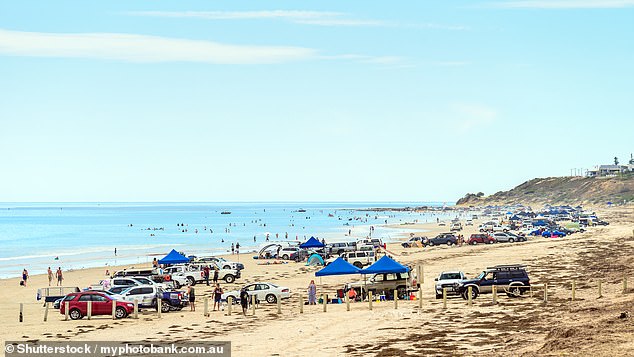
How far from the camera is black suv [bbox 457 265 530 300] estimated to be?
34281 mm

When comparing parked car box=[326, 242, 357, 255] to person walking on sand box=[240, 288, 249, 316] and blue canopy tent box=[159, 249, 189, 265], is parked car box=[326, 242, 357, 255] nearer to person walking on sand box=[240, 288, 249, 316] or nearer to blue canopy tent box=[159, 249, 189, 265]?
blue canopy tent box=[159, 249, 189, 265]

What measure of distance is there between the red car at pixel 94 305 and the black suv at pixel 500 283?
50.9 feet

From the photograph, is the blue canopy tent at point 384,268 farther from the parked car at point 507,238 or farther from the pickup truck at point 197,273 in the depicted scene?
the parked car at point 507,238

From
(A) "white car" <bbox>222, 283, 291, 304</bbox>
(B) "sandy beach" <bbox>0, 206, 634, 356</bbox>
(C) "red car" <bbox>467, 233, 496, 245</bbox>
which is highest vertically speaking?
(C) "red car" <bbox>467, 233, 496, 245</bbox>

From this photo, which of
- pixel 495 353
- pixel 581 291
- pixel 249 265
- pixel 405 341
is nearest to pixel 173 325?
pixel 405 341

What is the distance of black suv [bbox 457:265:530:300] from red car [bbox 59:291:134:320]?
15518 millimetres

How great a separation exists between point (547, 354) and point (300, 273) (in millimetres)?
37791

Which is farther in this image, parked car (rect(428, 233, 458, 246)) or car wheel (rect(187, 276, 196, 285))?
parked car (rect(428, 233, 458, 246))

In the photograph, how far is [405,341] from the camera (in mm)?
23844

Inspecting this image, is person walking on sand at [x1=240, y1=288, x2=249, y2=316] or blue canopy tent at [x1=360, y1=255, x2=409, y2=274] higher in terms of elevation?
blue canopy tent at [x1=360, y1=255, x2=409, y2=274]

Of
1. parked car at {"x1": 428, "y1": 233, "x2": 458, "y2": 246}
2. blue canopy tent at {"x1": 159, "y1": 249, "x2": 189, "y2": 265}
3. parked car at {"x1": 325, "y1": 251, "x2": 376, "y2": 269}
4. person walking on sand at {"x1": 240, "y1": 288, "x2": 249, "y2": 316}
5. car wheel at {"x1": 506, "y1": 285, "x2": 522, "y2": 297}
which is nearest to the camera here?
person walking on sand at {"x1": 240, "y1": 288, "x2": 249, "y2": 316}

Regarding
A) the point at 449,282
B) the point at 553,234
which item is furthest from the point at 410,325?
the point at 553,234

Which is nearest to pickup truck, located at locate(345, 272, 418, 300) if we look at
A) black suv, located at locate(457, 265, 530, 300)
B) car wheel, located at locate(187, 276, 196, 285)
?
black suv, located at locate(457, 265, 530, 300)

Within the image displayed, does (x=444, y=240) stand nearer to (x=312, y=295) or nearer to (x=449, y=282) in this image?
(x=449, y=282)
